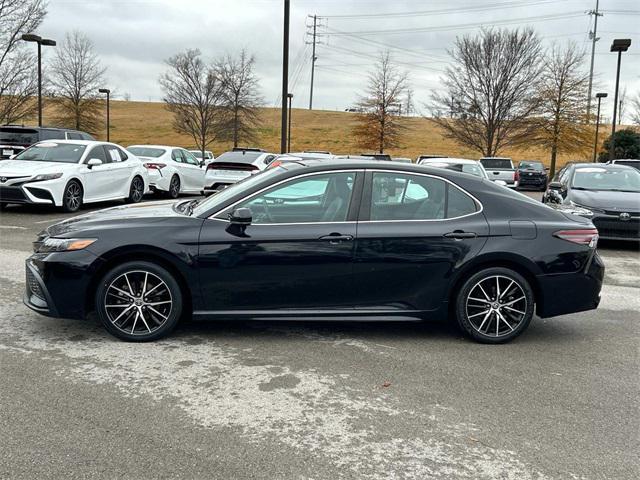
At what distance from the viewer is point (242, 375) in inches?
167

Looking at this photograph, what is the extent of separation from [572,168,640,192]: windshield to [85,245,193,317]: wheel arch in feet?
29.8

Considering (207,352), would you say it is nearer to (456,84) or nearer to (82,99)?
(456,84)

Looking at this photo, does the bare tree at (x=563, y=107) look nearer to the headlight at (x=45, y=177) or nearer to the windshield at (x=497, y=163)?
the windshield at (x=497, y=163)

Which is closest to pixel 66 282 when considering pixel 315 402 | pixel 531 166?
pixel 315 402

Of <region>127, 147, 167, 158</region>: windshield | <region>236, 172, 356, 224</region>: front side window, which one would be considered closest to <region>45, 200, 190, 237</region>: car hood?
<region>236, 172, 356, 224</region>: front side window

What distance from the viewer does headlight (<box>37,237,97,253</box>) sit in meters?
4.77

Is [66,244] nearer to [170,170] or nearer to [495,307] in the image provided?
[495,307]

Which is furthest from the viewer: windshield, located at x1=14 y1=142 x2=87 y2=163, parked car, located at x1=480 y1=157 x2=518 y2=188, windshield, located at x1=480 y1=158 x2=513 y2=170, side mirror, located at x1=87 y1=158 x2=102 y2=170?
windshield, located at x1=480 y1=158 x2=513 y2=170

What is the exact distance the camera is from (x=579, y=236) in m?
5.18

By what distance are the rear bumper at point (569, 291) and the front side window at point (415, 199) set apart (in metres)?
0.89

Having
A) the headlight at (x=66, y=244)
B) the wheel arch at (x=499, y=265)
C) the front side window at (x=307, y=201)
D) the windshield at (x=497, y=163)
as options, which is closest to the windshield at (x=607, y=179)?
the wheel arch at (x=499, y=265)

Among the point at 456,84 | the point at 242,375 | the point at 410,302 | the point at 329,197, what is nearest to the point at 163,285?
the point at 242,375

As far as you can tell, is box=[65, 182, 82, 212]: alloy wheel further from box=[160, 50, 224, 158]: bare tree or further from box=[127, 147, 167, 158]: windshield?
box=[160, 50, 224, 158]: bare tree

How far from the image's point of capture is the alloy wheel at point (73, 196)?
12.7 metres
